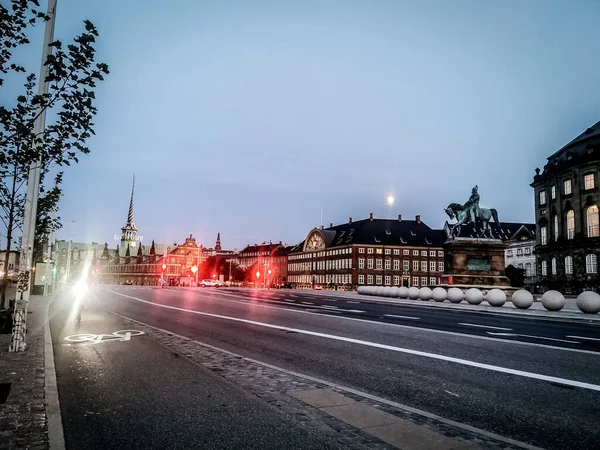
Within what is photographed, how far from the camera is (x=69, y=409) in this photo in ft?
20.5

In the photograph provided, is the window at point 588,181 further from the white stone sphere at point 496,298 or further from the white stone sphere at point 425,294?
the white stone sphere at point 496,298

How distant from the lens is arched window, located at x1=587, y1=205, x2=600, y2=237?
59.2 metres

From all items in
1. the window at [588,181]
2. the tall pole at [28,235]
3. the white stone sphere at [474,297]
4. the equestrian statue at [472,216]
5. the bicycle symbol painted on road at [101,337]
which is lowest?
the bicycle symbol painted on road at [101,337]

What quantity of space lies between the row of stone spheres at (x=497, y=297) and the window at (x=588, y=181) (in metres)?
34.6

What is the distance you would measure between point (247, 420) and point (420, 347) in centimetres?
716

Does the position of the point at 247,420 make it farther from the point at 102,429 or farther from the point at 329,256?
the point at 329,256

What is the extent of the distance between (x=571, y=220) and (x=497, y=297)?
42.0 meters

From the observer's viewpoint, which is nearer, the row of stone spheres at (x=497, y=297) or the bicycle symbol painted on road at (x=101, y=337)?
the bicycle symbol painted on road at (x=101, y=337)

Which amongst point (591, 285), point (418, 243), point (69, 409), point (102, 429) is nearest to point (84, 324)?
point (69, 409)

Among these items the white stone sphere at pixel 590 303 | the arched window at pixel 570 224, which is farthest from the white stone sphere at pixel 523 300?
the arched window at pixel 570 224

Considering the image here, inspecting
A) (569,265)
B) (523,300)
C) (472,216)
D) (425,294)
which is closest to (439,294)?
(425,294)

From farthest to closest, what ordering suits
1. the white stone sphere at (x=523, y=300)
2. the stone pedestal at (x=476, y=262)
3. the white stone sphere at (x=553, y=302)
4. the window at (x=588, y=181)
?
the window at (x=588, y=181)
the stone pedestal at (x=476, y=262)
the white stone sphere at (x=523, y=300)
the white stone sphere at (x=553, y=302)

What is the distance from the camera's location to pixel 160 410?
19.9 ft

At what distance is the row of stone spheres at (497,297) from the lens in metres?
24.9
